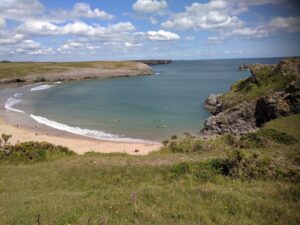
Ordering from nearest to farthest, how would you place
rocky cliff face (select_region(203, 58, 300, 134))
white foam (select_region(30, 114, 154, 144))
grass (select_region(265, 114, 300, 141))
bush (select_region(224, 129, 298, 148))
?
bush (select_region(224, 129, 298, 148)) < grass (select_region(265, 114, 300, 141)) < rocky cliff face (select_region(203, 58, 300, 134)) < white foam (select_region(30, 114, 154, 144))

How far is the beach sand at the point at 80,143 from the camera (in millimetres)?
24562

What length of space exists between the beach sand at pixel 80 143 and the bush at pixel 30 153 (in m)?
5.36

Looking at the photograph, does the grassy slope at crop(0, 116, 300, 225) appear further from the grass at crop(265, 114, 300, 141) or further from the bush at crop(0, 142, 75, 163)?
the grass at crop(265, 114, 300, 141)

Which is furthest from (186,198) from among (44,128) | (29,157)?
(44,128)

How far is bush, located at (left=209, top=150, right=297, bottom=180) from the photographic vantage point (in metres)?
10.0

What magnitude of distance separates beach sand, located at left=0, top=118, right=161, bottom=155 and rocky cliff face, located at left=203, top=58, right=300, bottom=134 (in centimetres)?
901

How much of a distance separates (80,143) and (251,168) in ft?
66.3

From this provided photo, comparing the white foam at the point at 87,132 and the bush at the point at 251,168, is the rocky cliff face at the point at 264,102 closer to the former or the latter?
the white foam at the point at 87,132

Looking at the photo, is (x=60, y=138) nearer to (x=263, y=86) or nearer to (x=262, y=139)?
(x=262, y=139)

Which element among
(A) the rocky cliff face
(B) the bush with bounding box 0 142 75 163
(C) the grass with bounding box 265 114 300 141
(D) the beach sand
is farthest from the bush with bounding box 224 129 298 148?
(B) the bush with bounding box 0 142 75 163

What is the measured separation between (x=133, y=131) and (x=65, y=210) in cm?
2573

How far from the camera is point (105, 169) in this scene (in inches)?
512

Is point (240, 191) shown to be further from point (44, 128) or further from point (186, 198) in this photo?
point (44, 128)

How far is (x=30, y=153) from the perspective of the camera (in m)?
17.5
